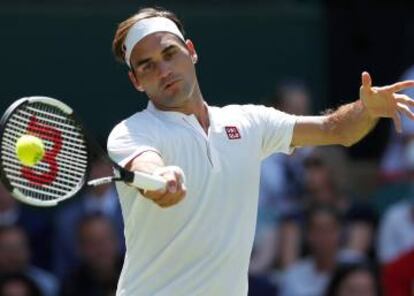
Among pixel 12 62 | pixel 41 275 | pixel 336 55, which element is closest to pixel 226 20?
pixel 336 55

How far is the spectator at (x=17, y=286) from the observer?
1036 centimetres

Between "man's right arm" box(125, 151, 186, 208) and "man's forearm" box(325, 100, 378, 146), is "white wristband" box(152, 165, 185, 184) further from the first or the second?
"man's forearm" box(325, 100, 378, 146)

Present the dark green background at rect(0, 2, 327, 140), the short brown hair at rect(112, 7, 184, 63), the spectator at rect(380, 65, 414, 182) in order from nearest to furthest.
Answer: the short brown hair at rect(112, 7, 184, 63), the spectator at rect(380, 65, 414, 182), the dark green background at rect(0, 2, 327, 140)

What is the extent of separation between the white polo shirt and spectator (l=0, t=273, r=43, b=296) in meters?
3.86

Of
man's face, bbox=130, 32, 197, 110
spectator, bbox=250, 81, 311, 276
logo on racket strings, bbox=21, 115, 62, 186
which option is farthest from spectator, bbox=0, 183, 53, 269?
logo on racket strings, bbox=21, 115, 62, 186

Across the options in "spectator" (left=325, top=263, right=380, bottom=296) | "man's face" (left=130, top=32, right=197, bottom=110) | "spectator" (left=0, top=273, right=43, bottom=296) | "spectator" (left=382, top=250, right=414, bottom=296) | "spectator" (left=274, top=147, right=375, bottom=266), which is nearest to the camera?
"man's face" (left=130, top=32, right=197, bottom=110)

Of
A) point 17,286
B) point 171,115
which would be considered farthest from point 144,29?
point 17,286

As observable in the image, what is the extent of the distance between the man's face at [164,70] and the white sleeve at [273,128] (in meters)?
0.39

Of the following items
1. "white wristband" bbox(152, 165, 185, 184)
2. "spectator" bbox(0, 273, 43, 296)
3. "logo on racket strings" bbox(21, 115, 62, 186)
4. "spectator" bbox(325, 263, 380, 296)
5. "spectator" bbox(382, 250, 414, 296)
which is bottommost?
"spectator" bbox(382, 250, 414, 296)

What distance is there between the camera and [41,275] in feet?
36.3

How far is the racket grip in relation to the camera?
5.89 meters

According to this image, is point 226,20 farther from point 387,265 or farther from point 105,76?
A: point 387,265

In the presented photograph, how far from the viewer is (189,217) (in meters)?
6.48

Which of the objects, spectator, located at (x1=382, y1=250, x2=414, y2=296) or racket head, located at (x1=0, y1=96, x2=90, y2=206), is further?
spectator, located at (x1=382, y1=250, x2=414, y2=296)
